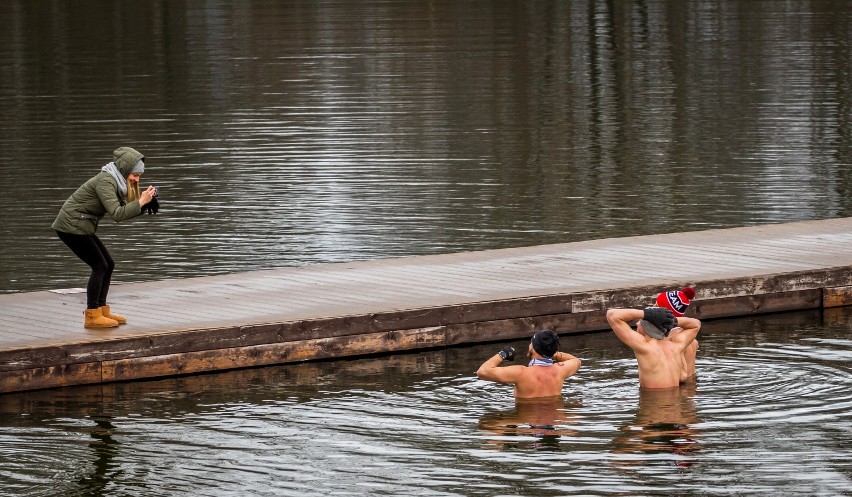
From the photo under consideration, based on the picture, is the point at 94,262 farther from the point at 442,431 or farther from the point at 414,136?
the point at 414,136

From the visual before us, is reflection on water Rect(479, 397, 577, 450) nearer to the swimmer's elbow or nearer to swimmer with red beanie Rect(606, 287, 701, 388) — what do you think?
the swimmer's elbow

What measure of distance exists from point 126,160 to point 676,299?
4814 mm

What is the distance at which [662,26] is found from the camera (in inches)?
2368

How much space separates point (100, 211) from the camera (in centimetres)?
1429

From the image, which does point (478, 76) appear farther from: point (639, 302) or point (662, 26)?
point (639, 302)

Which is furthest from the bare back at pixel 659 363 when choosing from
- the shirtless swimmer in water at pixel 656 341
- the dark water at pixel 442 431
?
the dark water at pixel 442 431

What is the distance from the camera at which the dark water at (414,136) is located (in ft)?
72.9

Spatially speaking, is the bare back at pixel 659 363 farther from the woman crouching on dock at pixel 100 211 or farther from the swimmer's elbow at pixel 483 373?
the woman crouching on dock at pixel 100 211

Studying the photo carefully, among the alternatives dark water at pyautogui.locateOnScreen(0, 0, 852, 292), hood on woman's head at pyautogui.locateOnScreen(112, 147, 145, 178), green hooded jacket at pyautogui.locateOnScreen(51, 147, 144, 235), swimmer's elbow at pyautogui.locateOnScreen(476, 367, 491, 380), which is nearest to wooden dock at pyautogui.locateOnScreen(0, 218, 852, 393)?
green hooded jacket at pyautogui.locateOnScreen(51, 147, 144, 235)

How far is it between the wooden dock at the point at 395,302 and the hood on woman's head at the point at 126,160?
1.43 m

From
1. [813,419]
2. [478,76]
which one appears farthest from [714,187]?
[478,76]

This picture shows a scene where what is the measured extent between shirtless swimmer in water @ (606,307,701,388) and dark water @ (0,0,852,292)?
7229 mm

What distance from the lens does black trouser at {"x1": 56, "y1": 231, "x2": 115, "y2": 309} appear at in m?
14.3

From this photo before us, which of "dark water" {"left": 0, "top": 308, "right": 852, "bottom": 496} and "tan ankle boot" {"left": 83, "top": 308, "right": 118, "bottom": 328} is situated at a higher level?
"tan ankle boot" {"left": 83, "top": 308, "right": 118, "bottom": 328}
